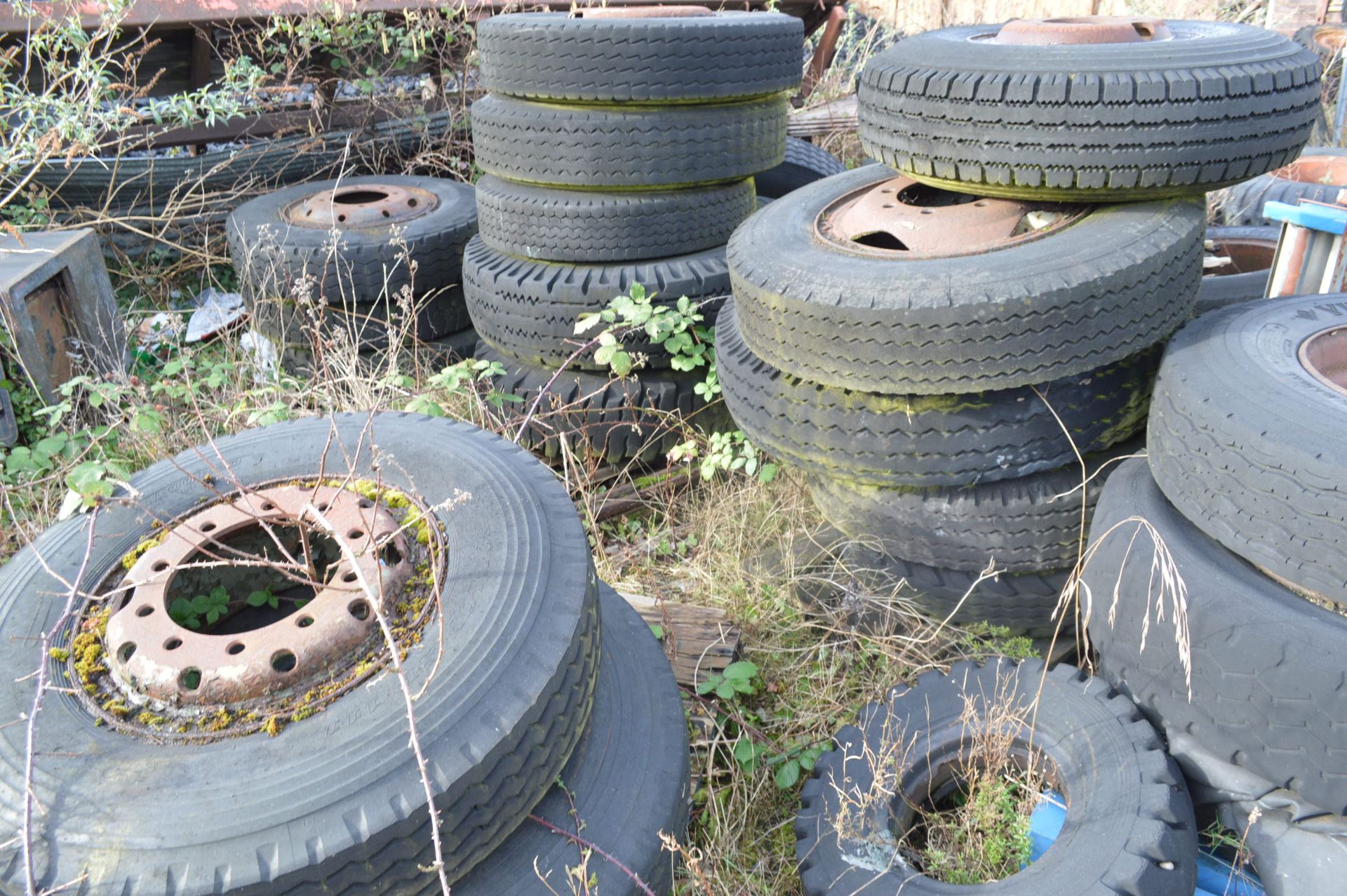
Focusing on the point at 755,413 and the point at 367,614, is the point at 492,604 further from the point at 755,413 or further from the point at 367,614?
the point at 755,413

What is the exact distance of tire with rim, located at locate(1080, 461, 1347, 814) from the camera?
1.63 m

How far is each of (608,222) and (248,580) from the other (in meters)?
1.77

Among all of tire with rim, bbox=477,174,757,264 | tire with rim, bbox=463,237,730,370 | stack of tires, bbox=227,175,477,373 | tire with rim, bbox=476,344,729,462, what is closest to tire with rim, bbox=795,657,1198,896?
tire with rim, bbox=476,344,729,462

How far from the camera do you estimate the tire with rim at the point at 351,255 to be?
3750 mm

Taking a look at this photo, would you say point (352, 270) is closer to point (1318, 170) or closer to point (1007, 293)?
point (1007, 293)

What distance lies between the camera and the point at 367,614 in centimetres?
160

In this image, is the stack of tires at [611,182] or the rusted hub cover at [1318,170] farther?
the rusted hub cover at [1318,170]

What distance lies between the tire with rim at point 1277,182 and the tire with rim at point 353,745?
4.07 meters

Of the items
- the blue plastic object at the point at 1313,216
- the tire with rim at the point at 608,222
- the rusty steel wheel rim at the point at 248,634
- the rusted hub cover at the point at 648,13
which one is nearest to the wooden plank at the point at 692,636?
the rusty steel wheel rim at the point at 248,634

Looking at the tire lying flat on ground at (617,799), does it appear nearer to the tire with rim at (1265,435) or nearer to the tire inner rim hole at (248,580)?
the tire inner rim hole at (248,580)

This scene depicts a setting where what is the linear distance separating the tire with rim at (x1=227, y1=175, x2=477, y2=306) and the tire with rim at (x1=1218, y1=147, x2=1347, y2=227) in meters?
3.57

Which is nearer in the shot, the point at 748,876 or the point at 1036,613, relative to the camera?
the point at 748,876

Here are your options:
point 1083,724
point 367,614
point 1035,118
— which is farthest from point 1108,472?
point 367,614

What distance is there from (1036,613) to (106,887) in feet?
7.02
